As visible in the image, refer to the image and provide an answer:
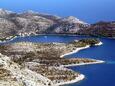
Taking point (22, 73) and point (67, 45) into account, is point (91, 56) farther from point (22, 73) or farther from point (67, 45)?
point (22, 73)

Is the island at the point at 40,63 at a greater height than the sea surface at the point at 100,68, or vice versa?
the island at the point at 40,63

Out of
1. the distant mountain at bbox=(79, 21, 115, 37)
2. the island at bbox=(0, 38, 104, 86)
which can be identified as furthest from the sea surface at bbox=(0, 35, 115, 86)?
the distant mountain at bbox=(79, 21, 115, 37)

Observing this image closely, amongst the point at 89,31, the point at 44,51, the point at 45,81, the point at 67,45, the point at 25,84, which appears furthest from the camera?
the point at 89,31

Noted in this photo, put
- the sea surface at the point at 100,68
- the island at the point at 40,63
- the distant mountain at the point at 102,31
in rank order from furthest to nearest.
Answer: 1. the distant mountain at the point at 102,31
2. the sea surface at the point at 100,68
3. the island at the point at 40,63

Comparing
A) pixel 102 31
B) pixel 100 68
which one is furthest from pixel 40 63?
pixel 102 31

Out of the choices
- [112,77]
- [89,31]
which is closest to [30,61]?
[112,77]

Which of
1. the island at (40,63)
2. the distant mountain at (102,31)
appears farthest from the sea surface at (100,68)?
the distant mountain at (102,31)

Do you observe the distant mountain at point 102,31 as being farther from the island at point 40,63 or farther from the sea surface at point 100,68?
the island at point 40,63

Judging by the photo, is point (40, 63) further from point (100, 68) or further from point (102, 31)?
point (102, 31)
